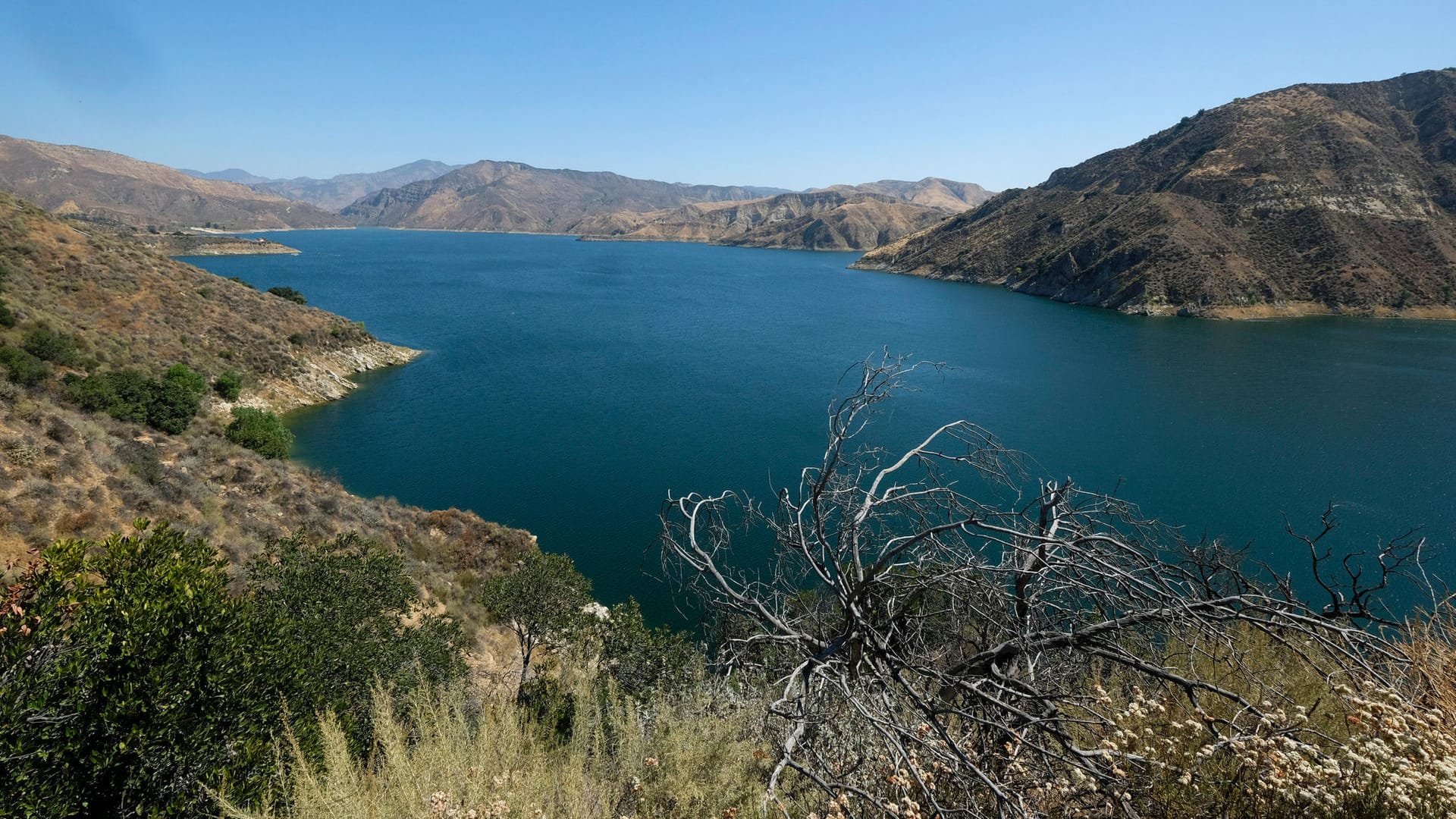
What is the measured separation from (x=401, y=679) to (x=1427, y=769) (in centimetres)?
1003

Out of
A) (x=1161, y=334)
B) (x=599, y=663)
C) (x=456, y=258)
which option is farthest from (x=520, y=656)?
(x=456, y=258)

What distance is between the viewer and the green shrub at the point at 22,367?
21.6 meters

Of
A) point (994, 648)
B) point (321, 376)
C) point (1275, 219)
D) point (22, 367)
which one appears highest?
point (1275, 219)

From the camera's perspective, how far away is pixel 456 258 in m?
146

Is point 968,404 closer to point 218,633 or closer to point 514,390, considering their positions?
point 514,390

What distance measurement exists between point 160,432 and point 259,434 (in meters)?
3.43

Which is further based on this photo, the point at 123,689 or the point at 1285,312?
the point at 1285,312

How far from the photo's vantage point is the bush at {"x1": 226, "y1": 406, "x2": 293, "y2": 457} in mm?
26234

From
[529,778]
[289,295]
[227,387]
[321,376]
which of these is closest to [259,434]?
[227,387]

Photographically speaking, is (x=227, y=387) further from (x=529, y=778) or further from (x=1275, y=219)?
(x=1275, y=219)

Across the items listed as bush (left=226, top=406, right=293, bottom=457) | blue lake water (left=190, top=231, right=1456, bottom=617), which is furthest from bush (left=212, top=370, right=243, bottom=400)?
bush (left=226, top=406, right=293, bottom=457)

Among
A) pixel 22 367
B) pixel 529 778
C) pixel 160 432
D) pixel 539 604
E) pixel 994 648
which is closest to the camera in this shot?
pixel 994 648

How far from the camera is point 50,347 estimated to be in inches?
963

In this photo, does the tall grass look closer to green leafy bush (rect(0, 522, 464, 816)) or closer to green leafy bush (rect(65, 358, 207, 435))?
green leafy bush (rect(0, 522, 464, 816))
